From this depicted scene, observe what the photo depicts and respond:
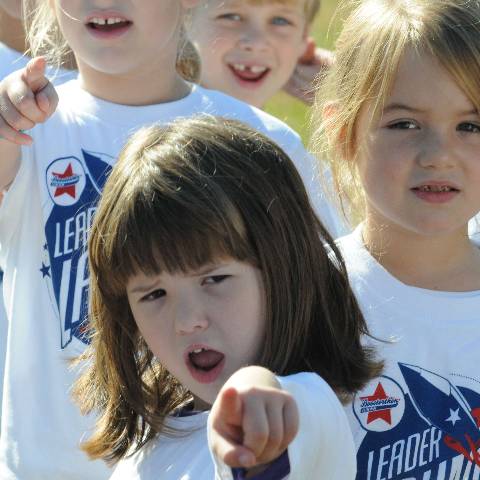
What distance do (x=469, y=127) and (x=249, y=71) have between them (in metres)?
2.22

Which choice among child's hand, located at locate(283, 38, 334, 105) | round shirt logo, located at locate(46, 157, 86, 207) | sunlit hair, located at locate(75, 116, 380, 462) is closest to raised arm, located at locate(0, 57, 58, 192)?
sunlit hair, located at locate(75, 116, 380, 462)

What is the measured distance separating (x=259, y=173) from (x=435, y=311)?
25.1 inches

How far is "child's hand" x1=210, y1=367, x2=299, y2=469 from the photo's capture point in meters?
1.90

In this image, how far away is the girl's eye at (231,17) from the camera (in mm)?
5027

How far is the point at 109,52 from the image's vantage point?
3.66 m

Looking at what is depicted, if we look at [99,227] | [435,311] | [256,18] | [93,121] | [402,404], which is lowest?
[402,404]

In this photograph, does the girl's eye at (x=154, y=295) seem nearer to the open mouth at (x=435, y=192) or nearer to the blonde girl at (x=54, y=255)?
the open mouth at (x=435, y=192)

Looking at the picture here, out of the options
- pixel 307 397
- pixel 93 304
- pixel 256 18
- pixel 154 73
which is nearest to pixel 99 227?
pixel 93 304

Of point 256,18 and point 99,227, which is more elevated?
point 256,18

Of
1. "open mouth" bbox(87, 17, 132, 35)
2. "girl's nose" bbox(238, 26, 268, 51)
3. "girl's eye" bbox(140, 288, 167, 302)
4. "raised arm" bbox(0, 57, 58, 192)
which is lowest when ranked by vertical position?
"girl's eye" bbox(140, 288, 167, 302)

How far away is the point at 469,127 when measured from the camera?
298 centimetres

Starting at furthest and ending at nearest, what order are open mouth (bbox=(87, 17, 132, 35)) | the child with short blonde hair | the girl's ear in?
the child with short blonde hair, open mouth (bbox=(87, 17, 132, 35)), the girl's ear

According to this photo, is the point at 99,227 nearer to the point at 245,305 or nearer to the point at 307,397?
the point at 245,305

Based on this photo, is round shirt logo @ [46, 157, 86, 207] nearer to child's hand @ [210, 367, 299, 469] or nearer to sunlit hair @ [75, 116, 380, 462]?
sunlit hair @ [75, 116, 380, 462]
